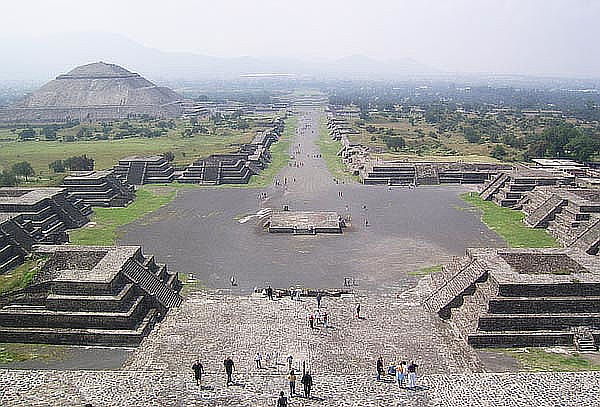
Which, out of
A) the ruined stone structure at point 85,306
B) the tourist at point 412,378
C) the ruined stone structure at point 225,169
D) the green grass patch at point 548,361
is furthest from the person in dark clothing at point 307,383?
the ruined stone structure at point 225,169

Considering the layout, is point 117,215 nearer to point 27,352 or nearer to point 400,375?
point 27,352

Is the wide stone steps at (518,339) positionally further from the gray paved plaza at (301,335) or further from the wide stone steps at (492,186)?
the wide stone steps at (492,186)

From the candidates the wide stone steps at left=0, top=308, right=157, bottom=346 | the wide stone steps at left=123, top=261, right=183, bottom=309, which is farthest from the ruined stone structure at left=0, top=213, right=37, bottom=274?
the wide stone steps at left=123, top=261, right=183, bottom=309

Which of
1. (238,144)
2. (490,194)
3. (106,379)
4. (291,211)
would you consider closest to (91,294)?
(106,379)

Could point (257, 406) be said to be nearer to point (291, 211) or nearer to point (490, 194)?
point (291, 211)

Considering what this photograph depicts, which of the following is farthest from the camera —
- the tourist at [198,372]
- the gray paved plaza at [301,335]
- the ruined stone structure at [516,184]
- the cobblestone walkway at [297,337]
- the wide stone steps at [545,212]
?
the ruined stone structure at [516,184]

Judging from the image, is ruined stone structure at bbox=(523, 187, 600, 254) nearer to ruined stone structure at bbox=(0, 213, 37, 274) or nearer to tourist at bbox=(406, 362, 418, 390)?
tourist at bbox=(406, 362, 418, 390)
